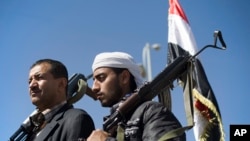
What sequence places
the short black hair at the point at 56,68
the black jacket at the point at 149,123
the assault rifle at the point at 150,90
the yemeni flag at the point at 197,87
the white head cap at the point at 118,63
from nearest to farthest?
the black jacket at the point at 149,123 < the assault rifle at the point at 150,90 < the white head cap at the point at 118,63 < the short black hair at the point at 56,68 < the yemeni flag at the point at 197,87

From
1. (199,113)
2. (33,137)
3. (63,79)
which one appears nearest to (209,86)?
(199,113)

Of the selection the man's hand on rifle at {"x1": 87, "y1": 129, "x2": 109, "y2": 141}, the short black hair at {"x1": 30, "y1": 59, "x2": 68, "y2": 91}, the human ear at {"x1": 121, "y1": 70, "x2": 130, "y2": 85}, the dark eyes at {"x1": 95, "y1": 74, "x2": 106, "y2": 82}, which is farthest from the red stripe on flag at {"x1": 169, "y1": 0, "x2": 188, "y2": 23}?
the man's hand on rifle at {"x1": 87, "y1": 129, "x2": 109, "y2": 141}

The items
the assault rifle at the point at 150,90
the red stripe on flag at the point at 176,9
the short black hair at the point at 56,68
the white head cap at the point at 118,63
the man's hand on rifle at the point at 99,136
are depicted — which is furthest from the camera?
the red stripe on flag at the point at 176,9

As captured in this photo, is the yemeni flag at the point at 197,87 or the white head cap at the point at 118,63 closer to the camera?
the white head cap at the point at 118,63

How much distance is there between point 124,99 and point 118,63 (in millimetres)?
476

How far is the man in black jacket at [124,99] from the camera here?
3.49 meters

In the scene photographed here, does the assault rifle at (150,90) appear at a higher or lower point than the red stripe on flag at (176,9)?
lower

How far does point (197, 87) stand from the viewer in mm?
6953

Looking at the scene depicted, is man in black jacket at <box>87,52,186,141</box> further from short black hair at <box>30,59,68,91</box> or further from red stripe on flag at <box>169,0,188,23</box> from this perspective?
red stripe on flag at <box>169,0,188,23</box>

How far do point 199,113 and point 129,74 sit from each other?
2.62 m

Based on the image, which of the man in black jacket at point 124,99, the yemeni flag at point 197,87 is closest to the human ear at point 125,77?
the man in black jacket at point 124,99

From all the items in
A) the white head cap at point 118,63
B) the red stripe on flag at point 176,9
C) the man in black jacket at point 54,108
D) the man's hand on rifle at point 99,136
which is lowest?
the man's hand on rifle at point 99,136

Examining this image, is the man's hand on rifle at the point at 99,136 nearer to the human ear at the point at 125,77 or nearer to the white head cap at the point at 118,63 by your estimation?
the human ear at the point at 125,77

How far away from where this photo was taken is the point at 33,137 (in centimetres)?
436
